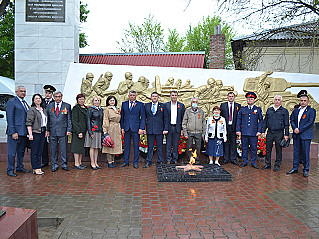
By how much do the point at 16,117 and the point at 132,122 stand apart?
96.1 inches

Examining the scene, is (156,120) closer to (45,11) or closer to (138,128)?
(138,128)

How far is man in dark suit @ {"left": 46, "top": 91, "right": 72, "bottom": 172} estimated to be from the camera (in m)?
6.38

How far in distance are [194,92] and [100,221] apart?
5314 millimetres

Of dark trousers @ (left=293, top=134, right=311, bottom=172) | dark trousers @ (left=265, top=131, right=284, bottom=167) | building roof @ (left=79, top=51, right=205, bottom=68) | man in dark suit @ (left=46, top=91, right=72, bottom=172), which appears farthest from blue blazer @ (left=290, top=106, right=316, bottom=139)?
building roof @ (left=79, top=51, right=205, bottom=68)

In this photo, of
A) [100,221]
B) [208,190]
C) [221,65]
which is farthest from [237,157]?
[221,65]

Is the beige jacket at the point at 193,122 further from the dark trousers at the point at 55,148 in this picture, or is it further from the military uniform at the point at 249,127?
the dark trousers at the point at 55,148

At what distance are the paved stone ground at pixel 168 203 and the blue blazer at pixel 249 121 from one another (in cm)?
105

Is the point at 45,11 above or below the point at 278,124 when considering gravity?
above

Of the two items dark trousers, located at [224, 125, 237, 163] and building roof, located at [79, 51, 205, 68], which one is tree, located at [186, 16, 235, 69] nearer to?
building roof, located at [79, 51, 205, 68]

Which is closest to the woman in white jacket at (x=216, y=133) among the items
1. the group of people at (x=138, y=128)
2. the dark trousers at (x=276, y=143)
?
the group of people at (x=138, y=128)

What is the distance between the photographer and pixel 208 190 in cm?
513

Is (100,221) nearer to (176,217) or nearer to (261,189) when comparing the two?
(176,217)

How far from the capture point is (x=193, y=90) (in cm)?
835

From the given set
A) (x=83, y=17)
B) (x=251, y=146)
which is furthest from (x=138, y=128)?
(x=83, y=17)
